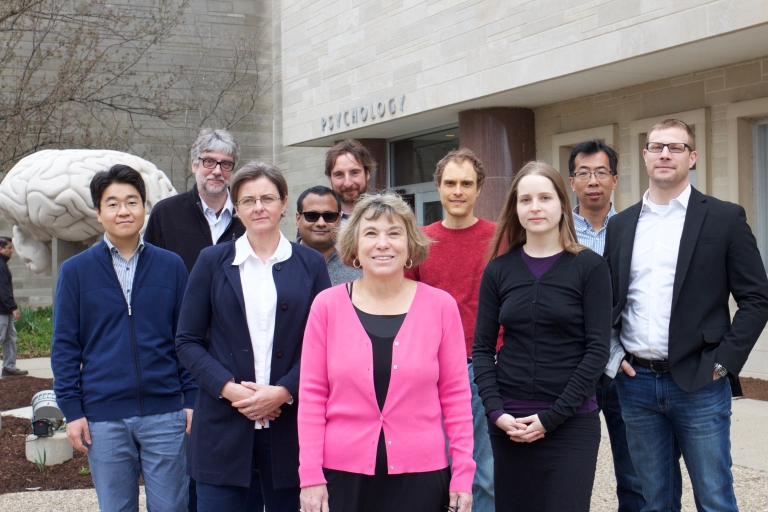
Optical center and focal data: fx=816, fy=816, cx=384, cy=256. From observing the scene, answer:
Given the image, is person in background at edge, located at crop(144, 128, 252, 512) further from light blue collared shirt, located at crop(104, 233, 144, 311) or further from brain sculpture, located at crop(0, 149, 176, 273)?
brain sculpture, located at crop(0, 149, 176, 273)

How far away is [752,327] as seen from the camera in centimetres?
344

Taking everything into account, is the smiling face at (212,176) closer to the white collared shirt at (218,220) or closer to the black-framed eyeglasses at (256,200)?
the white collared shirt at (218,220)

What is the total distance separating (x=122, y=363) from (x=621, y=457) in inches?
104

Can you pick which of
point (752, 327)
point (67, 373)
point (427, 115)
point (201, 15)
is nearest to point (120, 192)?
point (67, 373)

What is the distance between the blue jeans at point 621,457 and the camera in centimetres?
434

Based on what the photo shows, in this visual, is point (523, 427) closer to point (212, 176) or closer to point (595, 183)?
point (595, 183)

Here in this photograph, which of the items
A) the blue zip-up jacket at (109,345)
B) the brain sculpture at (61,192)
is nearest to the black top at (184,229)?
the blue zip-up jacket at (109,345)

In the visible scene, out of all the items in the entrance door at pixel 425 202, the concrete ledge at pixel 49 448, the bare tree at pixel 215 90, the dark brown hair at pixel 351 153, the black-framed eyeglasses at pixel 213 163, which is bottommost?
the concrete ledge at pixel 49 448

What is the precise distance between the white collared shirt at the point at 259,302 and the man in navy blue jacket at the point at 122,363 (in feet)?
1.63

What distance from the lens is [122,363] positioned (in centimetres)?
358

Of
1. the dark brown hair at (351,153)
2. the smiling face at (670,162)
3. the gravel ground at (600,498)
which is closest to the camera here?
the smiling face at (670,162)

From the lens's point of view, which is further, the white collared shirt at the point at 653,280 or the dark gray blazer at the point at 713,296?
the white collared shirt at the point at 653,280

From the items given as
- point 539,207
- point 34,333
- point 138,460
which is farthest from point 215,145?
point 34,333

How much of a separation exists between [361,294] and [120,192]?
52.8 inches
